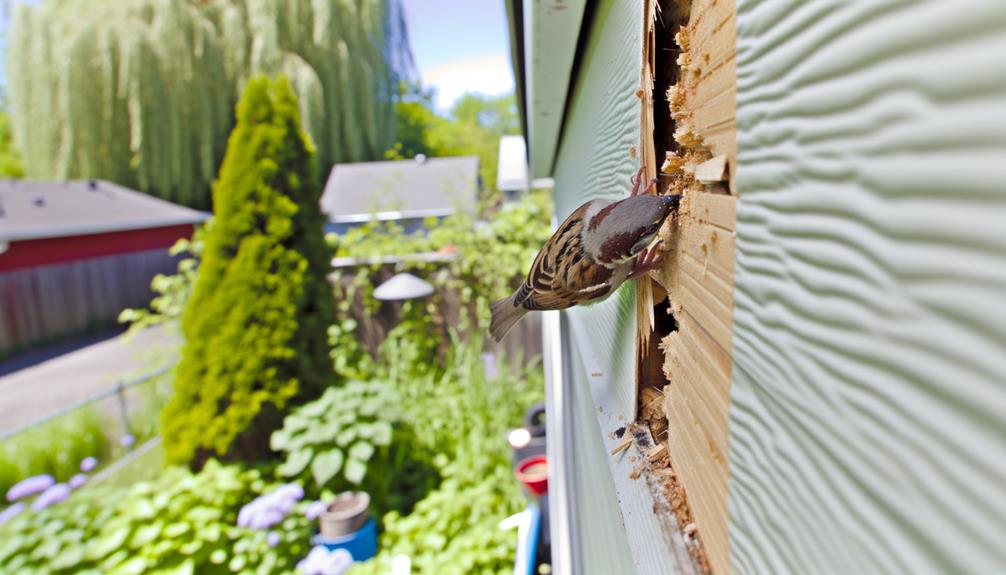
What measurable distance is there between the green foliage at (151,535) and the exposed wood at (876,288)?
130 inches

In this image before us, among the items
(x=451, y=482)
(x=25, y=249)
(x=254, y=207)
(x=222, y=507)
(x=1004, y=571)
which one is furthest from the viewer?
(x=25, y=249)

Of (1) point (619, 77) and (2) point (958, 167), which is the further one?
(1) point (619, 77)

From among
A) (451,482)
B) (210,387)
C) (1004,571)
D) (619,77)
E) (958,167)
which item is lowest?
(451,482)

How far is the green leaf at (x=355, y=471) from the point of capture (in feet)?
12.0

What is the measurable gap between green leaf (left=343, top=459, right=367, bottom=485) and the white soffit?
2478mm

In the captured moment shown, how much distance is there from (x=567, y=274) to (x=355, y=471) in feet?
10.4

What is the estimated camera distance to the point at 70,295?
36.6 ft

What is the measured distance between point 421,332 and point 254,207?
1.96 metres

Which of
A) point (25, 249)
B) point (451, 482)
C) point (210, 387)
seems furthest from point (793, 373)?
point (25, 249)

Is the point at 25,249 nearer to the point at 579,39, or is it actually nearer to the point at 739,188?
the point at 579,39

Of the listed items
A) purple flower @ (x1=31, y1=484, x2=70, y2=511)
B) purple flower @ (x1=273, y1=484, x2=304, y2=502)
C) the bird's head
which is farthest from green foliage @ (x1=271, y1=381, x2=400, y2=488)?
the bird's head

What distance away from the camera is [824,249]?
0.82 feet

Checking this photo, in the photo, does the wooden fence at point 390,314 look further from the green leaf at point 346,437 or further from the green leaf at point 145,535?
the green leaf at point 145,535

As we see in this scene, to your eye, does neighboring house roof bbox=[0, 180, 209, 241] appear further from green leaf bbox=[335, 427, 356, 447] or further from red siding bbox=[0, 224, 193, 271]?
green leaf bbox=[335, 427, 356, 447]
